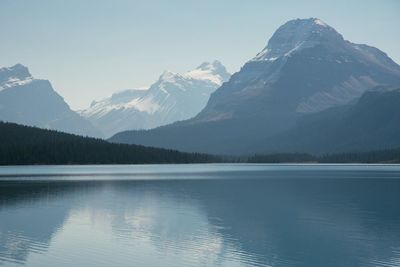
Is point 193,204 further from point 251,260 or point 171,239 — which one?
point 251,260

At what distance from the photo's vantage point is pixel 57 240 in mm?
69938

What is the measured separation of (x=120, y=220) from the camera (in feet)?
289

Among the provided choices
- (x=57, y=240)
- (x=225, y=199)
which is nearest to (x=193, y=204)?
(x=225, y=199)

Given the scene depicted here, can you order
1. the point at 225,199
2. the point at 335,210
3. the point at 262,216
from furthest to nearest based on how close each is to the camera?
the point at 225,199, the point at 335,210, the point at 262,216

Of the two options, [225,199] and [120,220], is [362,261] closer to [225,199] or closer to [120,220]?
[120,220]

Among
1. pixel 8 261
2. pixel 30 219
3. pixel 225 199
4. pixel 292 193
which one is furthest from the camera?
pixel 292 193

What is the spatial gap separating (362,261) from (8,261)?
3450 centimetres

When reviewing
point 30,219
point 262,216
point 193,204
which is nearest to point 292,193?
point 193,204

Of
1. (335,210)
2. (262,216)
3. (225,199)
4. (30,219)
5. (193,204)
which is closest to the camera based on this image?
(30,219)

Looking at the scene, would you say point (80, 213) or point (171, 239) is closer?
point (171, 239)

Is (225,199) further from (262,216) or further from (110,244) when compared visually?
(110,244)

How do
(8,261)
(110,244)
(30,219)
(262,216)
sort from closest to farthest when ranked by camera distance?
(8,261), (110,244), (30,219), (262,216)

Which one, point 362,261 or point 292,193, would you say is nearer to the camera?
point 362,261

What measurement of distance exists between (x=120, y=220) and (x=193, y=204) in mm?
26163
